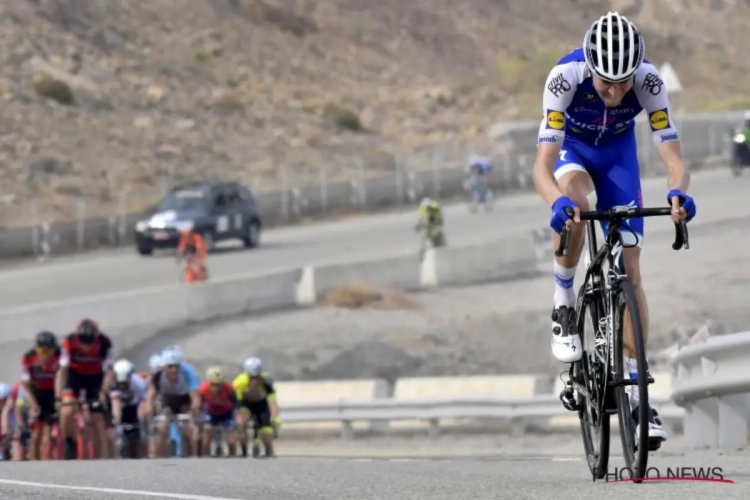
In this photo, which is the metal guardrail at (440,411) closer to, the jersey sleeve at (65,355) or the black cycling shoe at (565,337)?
the jersey sleeve at (65,355)

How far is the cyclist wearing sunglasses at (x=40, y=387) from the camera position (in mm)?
19453

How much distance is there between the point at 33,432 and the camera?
19984 millimetres

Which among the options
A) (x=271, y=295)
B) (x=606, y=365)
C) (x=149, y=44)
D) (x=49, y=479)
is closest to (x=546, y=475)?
(x=606, y=365)

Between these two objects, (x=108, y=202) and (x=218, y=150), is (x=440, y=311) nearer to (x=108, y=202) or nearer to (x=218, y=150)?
(x=108, y=202)

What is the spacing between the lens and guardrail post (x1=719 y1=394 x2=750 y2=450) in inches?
471

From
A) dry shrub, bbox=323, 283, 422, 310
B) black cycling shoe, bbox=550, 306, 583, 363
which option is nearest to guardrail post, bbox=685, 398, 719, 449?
black cycling shoe, bbox=550, 306, 583, 363

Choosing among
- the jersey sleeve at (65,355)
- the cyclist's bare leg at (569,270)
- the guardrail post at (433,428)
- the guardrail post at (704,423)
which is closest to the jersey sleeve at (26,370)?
the jersey sleeve at (65,355)

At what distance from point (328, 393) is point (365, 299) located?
10584 mm

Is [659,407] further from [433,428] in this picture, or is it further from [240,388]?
[240,388]

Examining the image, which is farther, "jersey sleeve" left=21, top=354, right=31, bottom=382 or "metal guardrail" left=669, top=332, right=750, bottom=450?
"jersey sleeve" left=21, top=354, right=31, bottom=382

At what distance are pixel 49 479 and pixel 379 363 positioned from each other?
1974 centimetres

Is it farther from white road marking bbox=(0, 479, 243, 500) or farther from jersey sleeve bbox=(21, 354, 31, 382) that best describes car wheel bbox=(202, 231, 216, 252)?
white road marking bbox=(0, 479, 243, 500)

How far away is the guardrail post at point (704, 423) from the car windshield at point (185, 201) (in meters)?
32.0

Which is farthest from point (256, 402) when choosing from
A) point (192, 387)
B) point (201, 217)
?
point (201, 217)
